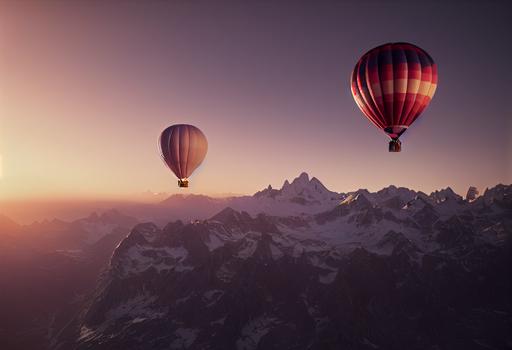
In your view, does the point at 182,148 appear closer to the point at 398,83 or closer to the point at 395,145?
the point at 398,83

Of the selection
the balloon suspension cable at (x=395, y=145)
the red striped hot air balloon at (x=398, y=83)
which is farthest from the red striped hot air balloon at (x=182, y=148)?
the balloon suspension cable at (x=395, y=145)

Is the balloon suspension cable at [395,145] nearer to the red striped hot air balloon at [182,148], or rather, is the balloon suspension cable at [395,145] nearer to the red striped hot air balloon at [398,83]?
the red striped hot air balloon at [398,83]

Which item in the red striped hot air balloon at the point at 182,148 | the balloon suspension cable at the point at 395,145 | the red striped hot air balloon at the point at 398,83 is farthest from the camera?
the red striped hot air balloon at the point at 182,148

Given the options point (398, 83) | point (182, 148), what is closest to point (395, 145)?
point (398, 83)

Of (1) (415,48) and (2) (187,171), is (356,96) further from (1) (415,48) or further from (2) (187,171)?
(2) (187,171)

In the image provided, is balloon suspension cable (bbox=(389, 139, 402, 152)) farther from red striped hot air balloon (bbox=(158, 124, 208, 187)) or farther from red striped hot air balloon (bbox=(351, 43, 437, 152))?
red striped hot air balloon (bbox=(158, 124, 208, 187))

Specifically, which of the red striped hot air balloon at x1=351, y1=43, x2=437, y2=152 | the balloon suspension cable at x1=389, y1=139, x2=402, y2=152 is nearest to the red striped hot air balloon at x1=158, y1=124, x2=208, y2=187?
the red striped hot air balloon at x1=351, y1=43, x2=437, y2=152
